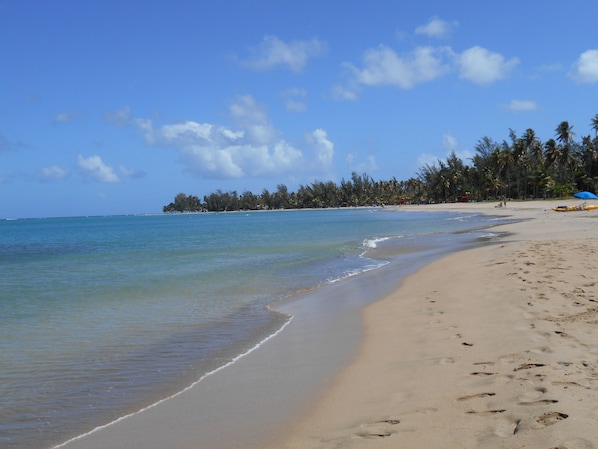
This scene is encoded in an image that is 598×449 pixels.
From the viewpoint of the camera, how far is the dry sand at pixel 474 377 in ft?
12.0

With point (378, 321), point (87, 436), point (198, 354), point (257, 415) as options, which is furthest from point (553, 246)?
point (87, 436)

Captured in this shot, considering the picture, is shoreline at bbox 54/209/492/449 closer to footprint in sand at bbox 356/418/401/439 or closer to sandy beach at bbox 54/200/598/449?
sandy beach at bbox 54/200/598/449

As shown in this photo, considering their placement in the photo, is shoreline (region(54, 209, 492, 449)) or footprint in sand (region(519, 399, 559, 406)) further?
shoreline (region(54, 209, 492, 449))

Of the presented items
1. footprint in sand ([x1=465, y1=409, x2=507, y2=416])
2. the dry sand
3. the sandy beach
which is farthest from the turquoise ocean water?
footprint in sand ([x1=465, y1=409, x2=507, y2=416])

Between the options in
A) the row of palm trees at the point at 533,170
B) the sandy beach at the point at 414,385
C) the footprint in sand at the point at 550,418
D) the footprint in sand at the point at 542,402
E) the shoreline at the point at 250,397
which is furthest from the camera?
the row of palm trees at the point at 533,170

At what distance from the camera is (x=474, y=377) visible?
16.0 ft

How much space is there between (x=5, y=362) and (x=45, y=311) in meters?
4.60

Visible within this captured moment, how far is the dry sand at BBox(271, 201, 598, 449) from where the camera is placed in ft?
12.0

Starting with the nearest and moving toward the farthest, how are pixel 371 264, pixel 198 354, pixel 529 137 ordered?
pixel 198 354, pixel 371 264, pixel 529 137

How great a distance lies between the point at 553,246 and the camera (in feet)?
52.6

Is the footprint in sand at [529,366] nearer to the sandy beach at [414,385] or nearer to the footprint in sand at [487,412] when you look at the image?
the sandy beach at [414,385]

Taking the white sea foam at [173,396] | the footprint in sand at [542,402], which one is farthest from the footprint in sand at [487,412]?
the white sea foam at [173,396]

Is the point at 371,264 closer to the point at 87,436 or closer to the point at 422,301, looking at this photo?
the point at 422,301

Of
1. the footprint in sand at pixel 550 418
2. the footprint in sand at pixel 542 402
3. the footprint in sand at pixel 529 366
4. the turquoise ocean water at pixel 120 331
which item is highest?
the footprint in sand at pixel 550 418
